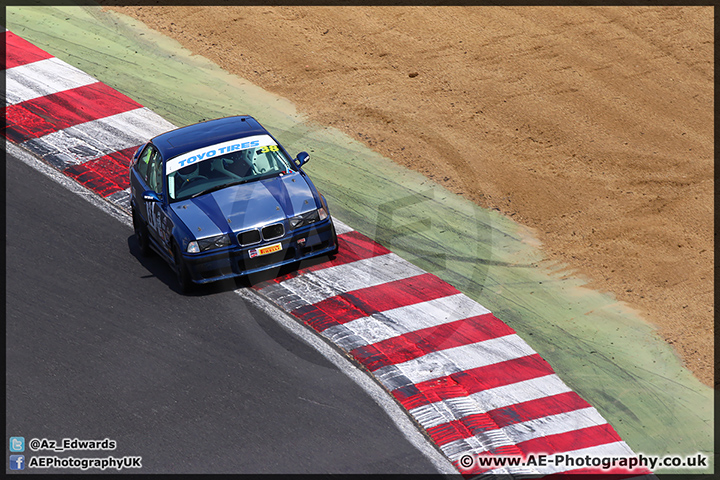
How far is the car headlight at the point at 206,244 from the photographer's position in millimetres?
10250

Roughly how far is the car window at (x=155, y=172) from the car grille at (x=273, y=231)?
1720 mm

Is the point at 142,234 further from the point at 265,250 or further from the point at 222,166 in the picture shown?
the point at 265,250

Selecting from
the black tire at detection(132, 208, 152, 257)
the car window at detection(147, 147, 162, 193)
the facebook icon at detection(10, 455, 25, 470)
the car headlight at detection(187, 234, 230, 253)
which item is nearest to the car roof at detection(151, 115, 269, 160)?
the car window at detection(147, 147, 162, 193)

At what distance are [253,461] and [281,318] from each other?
2453mm

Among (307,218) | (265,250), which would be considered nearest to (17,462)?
(265,250)

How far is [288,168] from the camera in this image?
11352 mm

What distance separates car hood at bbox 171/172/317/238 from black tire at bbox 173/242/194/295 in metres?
0.39

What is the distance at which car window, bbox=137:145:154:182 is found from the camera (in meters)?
11.6

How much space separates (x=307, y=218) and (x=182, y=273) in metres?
1.73

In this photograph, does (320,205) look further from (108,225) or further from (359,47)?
(359,47)

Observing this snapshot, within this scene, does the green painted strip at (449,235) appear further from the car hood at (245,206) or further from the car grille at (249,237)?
the car grille at (249,237)

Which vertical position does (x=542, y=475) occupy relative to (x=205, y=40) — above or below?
below
